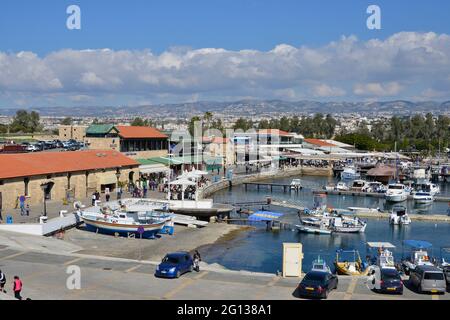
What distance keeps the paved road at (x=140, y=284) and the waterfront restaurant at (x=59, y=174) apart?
13.3 meters

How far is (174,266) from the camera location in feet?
83.7

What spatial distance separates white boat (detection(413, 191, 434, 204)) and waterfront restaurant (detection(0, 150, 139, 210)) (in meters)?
31.6

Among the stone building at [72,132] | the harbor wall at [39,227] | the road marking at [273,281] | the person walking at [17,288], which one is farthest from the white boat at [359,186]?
the person walking at [17,288]

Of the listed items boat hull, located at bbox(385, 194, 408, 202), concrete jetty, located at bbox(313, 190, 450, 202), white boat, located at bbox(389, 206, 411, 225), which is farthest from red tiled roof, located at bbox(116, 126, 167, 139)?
white boat, located at bbox(389, 206, 411, 225)

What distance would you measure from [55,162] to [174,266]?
85.0 ft

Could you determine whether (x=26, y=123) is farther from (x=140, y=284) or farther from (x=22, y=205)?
(x=140, y=284)

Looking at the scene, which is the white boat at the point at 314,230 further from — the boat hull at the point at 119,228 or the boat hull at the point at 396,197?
the boat hull at the point at 396,197

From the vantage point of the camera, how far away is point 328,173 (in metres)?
103

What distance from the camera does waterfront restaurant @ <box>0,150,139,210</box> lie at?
139 feet

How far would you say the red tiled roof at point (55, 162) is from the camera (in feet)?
142

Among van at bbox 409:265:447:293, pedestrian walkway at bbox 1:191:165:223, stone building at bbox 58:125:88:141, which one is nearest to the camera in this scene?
van at bbox 409:265:447:293

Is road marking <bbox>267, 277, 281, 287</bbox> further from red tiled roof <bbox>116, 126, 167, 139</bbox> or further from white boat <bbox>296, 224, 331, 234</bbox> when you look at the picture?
red tiled roof <bbox>116, 126, 167, 139</bbox>

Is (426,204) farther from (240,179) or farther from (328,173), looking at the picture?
(328,173)
